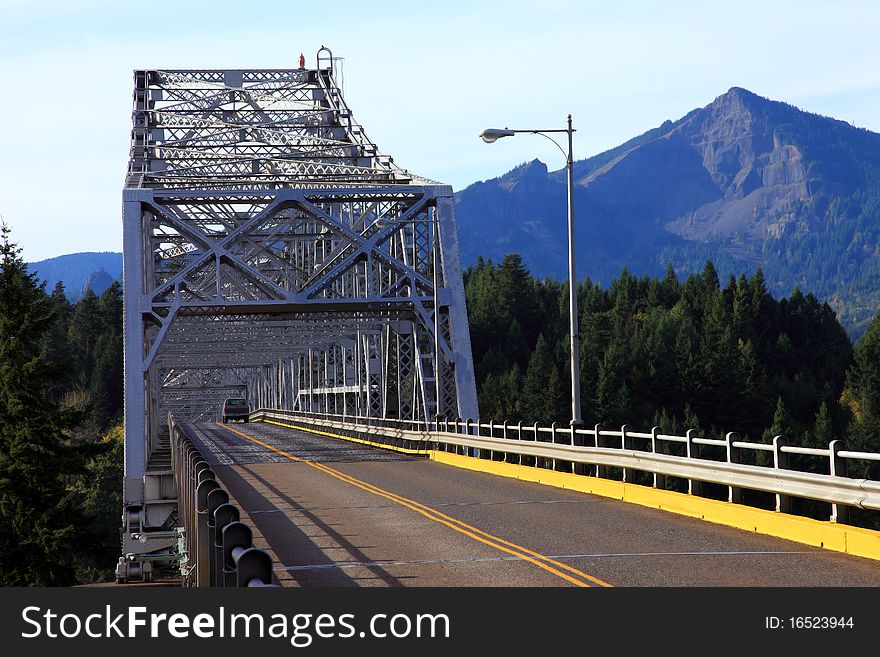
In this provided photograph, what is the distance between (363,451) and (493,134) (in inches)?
654

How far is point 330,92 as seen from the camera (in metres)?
67.6

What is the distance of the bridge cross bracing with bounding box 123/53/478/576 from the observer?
128ft

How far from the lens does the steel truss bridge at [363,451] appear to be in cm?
1447

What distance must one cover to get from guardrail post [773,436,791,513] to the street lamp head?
14764 millimetres

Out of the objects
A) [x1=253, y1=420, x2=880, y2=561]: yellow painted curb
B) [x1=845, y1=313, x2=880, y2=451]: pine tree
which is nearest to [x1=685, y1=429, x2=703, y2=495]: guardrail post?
[x1=253, y1=420, x2=880, y2=561]: yellow painted curb

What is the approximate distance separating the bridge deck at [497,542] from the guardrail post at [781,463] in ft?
1.88

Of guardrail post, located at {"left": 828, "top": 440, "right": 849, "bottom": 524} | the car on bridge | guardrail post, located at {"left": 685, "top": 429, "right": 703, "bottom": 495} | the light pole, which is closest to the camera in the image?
guardrail post, located at {"left": 828, "top": 440, "right": 849, "bottom": 524}

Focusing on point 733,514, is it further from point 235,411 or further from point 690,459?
point 235,411

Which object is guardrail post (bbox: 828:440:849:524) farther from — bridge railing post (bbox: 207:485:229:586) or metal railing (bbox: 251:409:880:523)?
bridge railing post (bbox: 207:485:229:586)

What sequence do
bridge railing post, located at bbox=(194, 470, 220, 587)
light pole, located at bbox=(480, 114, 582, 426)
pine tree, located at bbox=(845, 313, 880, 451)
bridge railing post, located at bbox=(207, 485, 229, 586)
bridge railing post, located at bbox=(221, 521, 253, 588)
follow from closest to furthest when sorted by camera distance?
bridge railing post, located at bbox=(221, 521, 253, 588), bridge railing post, located at bbox=(207, 485, 229, 586), bridge railing post, located at bbox=(194, 470, 220, 587), light pole, located at bbox=(480, 114, 582, 426), pine tree, located at bbox=(845, 313, 880, 451)

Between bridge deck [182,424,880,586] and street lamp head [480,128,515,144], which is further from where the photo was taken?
street lamp head [480,128,515,144]

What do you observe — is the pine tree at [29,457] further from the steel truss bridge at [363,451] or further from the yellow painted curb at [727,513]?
the yellow painted curb at [727,513]

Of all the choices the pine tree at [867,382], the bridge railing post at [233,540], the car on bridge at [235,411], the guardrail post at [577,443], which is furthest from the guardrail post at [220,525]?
the pine tree at [867,382]
